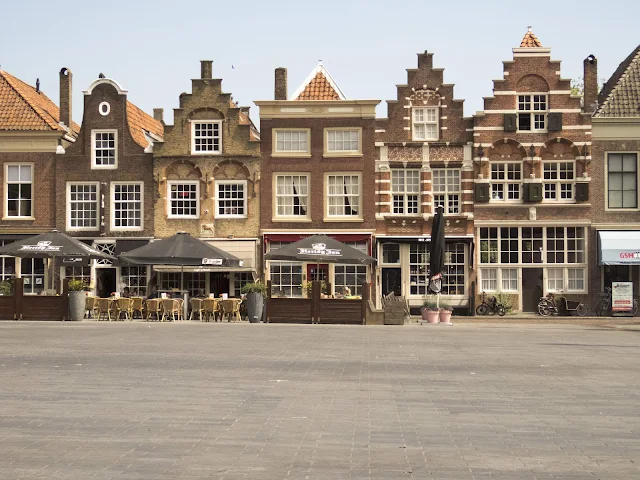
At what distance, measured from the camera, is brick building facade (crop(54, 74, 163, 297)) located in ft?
130

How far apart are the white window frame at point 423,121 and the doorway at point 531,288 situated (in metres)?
6.79

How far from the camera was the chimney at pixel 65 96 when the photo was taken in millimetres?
42594

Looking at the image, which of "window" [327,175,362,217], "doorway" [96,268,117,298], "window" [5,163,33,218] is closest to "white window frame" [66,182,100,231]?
"window" [5,163,33,218]

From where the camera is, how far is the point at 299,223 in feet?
129

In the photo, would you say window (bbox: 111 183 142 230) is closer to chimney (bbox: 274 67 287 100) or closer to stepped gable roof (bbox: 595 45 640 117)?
chimney (bbox: 274 67 287 100)

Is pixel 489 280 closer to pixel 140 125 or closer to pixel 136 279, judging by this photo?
pixel 136 279

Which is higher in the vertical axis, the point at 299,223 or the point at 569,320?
the point at 299,223

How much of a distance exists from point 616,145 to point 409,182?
8.63m

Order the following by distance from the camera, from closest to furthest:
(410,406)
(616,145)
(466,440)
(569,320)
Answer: (466,440) < (410,406) < (569,320) < (616,145)

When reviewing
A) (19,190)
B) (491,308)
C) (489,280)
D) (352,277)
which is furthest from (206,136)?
(491,308)

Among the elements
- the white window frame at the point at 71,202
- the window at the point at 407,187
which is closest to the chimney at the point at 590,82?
the window at the point at 407,187

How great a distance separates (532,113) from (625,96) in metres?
4.04

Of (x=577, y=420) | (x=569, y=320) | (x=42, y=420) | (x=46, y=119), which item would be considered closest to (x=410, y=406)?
(x=577, y=420)

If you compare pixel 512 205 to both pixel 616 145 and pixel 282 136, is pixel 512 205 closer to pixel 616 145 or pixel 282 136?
pixel 616 145
